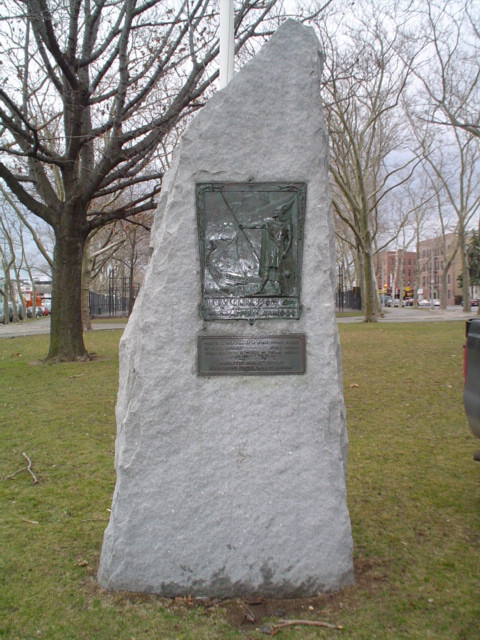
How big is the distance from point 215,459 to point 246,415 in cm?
32

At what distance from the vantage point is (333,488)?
3209mm

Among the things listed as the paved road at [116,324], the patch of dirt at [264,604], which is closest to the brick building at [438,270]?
the paved road at [116,324]

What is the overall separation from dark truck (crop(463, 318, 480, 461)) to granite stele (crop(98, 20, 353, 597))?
4.61 feet

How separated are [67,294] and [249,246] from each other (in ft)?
29.4

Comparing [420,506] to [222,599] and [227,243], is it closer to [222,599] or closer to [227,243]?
[222,599]

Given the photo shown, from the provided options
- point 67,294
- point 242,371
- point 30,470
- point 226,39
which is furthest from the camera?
point 67,294

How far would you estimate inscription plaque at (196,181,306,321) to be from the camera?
3.27 m

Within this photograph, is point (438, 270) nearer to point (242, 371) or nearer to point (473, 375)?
point (473, 375)

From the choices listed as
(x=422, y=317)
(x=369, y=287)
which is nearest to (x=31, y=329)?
(x=369, y=287)

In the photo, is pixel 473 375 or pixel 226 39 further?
pixel 226 39

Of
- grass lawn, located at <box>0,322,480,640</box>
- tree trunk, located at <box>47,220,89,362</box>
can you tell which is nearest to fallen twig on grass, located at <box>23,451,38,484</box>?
grass lawn, located at <box>0,322,480,640</box>

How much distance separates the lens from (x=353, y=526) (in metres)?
4.11

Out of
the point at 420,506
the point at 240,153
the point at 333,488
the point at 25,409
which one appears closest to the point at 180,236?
the point at 240,153

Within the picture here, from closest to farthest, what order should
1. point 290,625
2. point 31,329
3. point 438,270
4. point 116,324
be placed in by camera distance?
point 290,625, point 31,329, point 116,324, point 438,270
